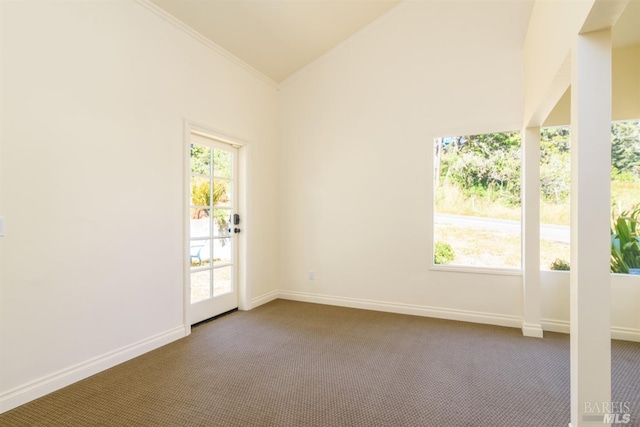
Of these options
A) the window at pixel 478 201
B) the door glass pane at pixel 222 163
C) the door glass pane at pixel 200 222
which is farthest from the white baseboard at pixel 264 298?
the window at pixel 478 201

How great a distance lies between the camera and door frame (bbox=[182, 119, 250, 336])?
3260mm

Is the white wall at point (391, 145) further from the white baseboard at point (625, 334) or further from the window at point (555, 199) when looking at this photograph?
the white baseboard at point (625, 334)

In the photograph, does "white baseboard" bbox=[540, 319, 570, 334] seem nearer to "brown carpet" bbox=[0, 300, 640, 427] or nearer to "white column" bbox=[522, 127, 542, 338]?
"brown carpet" bbox=[0, 300, 640, 427]

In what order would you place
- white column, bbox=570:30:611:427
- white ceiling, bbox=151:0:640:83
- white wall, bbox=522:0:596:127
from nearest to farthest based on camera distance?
white column, bbox=570:30:611:427, white wall, bbox=522:0:596:127, white ceiling, bbox=151:0:640:83

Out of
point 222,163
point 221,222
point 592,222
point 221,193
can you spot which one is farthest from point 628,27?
point 221,222

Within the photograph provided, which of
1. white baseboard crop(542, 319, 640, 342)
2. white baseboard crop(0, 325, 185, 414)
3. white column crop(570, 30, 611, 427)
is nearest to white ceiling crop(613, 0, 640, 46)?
white column crop(570, 30, 611, 427)

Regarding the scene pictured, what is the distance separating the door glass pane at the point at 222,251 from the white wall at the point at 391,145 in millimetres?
950

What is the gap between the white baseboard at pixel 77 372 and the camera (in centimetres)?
204

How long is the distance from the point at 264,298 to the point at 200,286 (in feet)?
3.60

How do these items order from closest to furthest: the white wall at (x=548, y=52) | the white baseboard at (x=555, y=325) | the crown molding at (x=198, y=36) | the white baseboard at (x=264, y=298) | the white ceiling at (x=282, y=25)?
the white wall at (x=548, y=52) < the crown molding at (x=198, y=36) < the white ceiling at (x=282, y=25) < the white baseboard at (x=555, y=325) < the white baseboard at (x=264, y=298)

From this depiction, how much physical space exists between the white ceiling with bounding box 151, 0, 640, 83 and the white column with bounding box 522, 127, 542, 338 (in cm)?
127

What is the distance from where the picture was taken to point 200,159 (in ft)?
11.9

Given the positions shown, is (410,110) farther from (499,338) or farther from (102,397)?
(102,397)

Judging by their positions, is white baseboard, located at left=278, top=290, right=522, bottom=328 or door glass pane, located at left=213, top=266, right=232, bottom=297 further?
door glass pane, located at left=213, top=266, right=232, bottom=297
